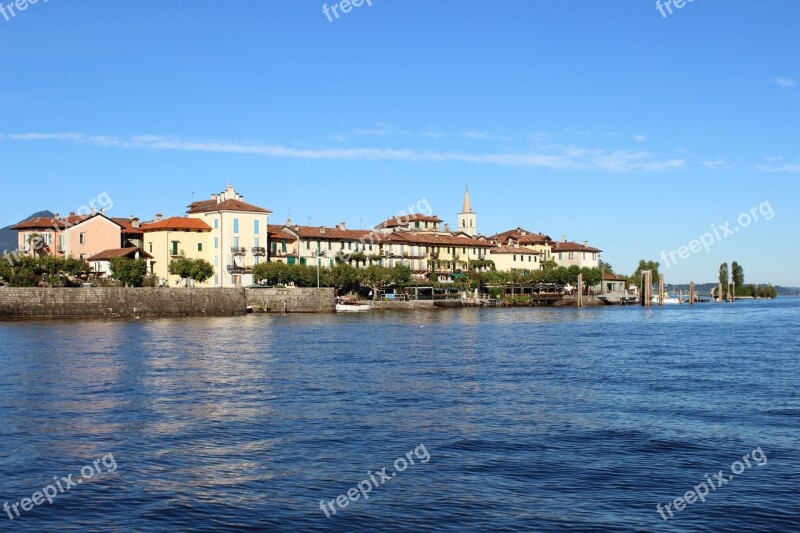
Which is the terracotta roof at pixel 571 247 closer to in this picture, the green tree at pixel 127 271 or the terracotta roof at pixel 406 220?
the terracotta roof at pixel 406 220

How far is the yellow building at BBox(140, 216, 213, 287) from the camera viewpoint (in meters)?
107

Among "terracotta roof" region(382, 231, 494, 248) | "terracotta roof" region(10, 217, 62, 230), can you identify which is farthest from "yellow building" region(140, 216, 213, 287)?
"terracotta roof" region(382, 231, 494, 248)

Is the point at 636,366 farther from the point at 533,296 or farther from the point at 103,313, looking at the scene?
the point at 533,296

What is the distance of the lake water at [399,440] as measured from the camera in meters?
16.9

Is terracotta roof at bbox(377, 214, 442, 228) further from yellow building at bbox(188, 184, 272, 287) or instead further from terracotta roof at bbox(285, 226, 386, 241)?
yellow building at bbox(188, 184, 272, 287)

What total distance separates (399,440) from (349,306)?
277 feet

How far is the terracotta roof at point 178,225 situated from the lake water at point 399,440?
2471 inches

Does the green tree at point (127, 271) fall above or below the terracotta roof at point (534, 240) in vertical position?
below

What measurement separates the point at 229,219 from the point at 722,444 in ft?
304

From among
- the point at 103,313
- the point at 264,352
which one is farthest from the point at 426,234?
the point at 264,352

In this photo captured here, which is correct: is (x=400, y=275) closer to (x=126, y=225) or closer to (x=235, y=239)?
(x=235, y=239)

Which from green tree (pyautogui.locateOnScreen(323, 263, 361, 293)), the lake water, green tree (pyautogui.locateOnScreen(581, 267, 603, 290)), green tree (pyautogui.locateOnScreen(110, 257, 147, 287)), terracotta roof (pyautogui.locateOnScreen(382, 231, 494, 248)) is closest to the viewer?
the lake water

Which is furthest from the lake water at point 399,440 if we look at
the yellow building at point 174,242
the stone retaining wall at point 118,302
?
the yellow building at point 174,242

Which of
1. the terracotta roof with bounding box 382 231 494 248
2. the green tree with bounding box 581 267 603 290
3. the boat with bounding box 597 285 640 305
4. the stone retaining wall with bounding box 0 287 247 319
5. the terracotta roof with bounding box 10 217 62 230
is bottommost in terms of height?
the boat with bounding box 597 285 640 305
